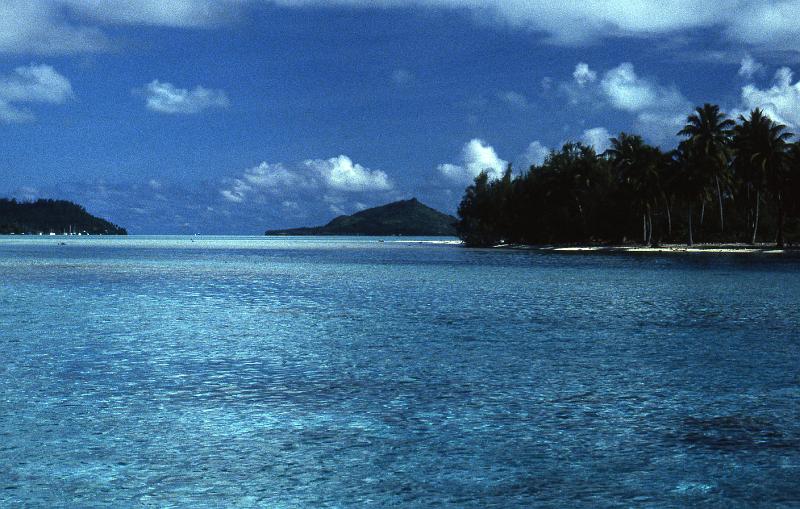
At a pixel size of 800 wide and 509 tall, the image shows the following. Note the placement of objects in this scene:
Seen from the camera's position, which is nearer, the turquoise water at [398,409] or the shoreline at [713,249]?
the turquoise water at [398,409]

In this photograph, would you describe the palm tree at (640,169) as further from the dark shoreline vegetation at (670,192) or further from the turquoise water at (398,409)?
the turquoise water at (398,409)

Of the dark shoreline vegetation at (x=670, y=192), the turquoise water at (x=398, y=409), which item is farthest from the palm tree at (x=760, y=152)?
the turquoise water at (x=398, y=409)

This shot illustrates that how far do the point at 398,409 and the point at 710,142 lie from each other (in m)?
122

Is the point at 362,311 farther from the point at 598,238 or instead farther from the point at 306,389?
the point at 598,238

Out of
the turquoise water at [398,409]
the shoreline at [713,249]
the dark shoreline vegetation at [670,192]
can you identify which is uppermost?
the dark shoreline vegetation at [670,192]

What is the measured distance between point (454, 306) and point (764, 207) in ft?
412

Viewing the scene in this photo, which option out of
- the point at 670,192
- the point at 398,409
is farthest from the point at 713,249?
the point at 398,409

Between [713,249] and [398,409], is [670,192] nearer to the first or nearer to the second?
[713,249]

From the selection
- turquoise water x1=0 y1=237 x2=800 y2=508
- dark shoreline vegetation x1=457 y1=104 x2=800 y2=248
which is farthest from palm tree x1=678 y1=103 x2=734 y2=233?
turquoise water x1=0 y1=237 x2=800 y2=508

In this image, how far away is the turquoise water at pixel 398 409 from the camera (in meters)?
10.5

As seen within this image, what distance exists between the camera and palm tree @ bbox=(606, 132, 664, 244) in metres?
133

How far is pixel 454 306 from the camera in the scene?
131 ft

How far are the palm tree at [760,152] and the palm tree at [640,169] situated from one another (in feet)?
41.6

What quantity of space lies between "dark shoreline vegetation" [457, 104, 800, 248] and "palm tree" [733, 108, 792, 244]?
5.5 inches
